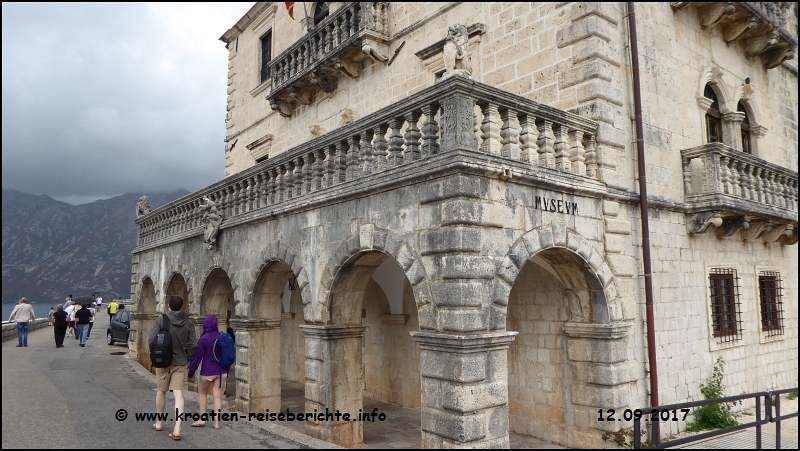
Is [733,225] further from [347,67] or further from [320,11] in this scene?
[320,11]

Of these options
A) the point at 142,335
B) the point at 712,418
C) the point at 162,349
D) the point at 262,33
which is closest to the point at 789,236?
the point at 712,418

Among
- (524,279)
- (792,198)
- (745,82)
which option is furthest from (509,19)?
(792,198)

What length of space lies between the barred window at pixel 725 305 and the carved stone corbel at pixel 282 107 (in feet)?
33.1

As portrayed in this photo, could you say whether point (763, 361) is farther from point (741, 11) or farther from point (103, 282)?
point (103, 282)

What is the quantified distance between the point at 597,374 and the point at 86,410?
22.8ft

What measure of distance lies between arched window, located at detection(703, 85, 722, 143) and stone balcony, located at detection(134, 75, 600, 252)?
13.5 ft

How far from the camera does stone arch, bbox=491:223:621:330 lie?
6.25 m

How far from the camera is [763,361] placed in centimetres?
1017

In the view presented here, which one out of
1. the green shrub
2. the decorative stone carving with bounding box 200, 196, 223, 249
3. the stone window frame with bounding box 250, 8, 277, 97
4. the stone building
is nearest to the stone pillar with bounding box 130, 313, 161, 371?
the stone building

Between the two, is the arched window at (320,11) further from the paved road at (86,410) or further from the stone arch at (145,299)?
the paved road at (86,410)

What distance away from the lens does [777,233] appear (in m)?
10.6

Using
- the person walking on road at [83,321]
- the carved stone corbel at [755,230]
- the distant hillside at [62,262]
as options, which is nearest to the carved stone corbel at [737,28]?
the carved stone corbel at [755,230]

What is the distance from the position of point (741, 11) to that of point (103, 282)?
173 metres

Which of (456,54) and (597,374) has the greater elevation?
(456,54)
